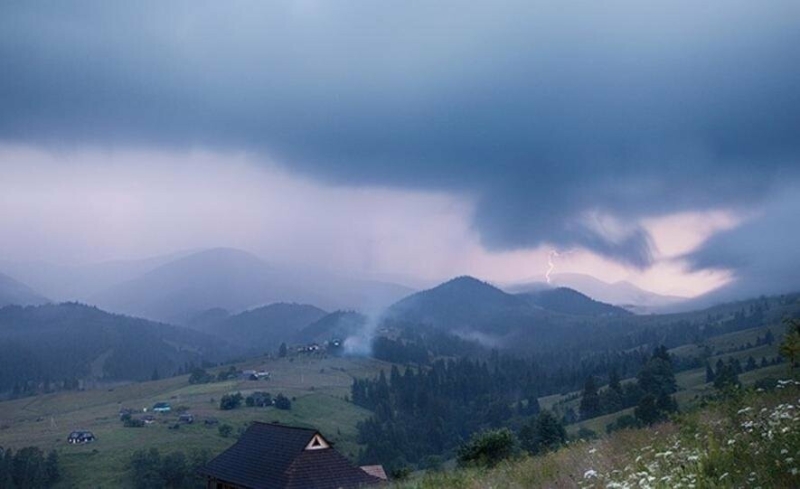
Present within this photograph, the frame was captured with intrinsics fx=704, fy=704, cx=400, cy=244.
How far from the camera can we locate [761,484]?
8.10 m

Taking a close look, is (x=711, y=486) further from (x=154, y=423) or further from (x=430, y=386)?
(x=430, y=386)

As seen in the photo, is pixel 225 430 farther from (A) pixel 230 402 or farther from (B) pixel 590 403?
(B) pixel 590 403

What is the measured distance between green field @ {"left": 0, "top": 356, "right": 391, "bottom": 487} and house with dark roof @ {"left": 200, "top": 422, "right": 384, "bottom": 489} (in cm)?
5249

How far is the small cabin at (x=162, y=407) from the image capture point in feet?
500

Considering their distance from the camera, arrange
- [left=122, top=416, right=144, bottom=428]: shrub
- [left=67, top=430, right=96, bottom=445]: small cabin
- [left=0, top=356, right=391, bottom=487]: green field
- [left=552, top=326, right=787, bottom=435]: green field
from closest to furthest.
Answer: [left=552, top=326, right=787, bottom=435]: green field, [left=0, top=356, right=391, bottom=487]: green field, [left=67, top=430, right=96, bottom=445]: small cabin, [left=122, top=416, right=144, bottom=428]: shrub

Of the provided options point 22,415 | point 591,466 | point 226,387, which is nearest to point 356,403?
point 226,387

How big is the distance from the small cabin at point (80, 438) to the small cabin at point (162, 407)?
29998 mm

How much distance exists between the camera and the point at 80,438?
118 meters

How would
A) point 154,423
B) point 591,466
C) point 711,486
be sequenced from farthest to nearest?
point 154,423, point 591,466, point 711,486

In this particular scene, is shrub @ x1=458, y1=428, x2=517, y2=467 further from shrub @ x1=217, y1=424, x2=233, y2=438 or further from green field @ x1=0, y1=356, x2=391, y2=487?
shrub @ x1=217, y1=424, x2=233, y2=438

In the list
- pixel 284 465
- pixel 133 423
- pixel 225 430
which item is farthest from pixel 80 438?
pixel 284 465

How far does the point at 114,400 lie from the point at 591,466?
205 metres

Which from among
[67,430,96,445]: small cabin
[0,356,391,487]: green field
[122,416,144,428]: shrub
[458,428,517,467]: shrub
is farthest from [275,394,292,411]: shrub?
[458,428,517,467]: shrub

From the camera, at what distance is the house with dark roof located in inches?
1608
